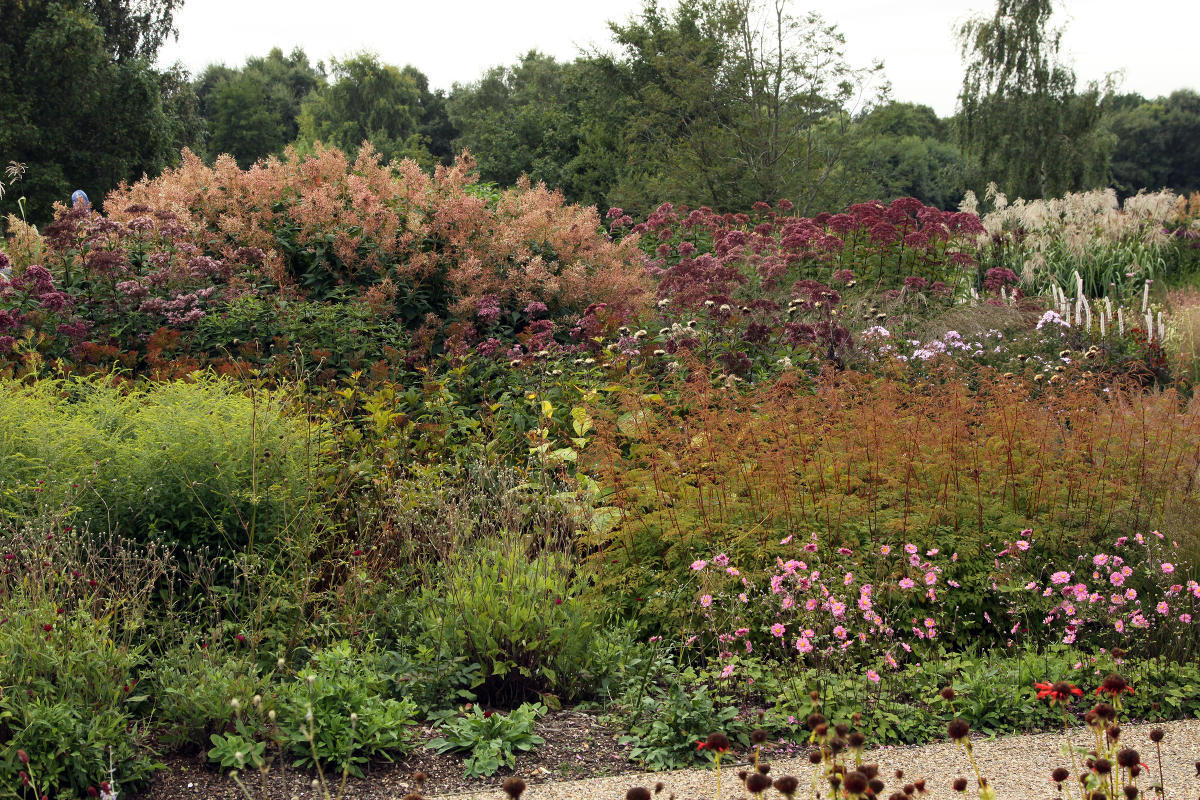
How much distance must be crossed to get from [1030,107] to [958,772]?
97.5ft

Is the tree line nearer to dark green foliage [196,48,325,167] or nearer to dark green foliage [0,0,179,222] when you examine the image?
dark green foliage [0,0,179,222]

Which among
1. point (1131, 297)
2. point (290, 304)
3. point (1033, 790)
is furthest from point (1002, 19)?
point (1033, 790)

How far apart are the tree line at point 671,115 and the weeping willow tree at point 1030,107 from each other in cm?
5

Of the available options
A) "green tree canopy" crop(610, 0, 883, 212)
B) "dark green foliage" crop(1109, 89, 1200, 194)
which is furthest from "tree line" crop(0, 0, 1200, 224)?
"dark green foliage" crop(1109, 89, 1200, 194)

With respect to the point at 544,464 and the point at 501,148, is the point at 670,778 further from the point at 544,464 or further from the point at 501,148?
the point at 501,148

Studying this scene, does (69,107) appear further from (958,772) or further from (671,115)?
(958,772)

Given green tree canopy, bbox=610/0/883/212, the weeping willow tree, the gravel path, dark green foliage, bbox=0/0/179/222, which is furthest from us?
the weeping willow tree

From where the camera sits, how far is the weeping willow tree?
28.1m

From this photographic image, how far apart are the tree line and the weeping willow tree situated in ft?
0.15

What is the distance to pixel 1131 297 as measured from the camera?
1166 cm

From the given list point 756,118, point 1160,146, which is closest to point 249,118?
point 756,118

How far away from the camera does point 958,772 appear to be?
2.80 m

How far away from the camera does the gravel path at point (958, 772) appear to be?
269cm

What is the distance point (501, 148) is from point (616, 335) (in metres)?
23.2
